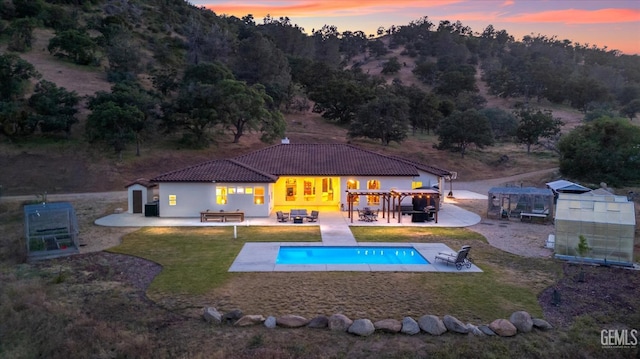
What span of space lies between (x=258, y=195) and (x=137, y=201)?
7.99 meters

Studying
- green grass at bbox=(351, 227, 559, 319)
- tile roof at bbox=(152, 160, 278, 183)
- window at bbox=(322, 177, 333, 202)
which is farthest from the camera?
window at bbox=(322, 177, 333, 202)

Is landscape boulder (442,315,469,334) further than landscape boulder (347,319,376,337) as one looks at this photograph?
Yes

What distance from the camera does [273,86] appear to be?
6894 centimetres

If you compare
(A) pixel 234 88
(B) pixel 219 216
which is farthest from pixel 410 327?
(A) pixel 234 88

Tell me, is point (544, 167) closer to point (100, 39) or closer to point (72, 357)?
point (72, 357)

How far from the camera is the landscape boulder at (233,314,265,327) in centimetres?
1176

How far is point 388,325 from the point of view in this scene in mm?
11523

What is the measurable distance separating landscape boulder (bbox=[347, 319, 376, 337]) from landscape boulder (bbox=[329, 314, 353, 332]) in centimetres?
15

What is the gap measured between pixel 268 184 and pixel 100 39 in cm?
6176

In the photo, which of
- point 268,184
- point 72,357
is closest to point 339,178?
point 268,184

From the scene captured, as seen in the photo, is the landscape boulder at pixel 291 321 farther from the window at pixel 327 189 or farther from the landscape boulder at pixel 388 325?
the window at pixel 327 189

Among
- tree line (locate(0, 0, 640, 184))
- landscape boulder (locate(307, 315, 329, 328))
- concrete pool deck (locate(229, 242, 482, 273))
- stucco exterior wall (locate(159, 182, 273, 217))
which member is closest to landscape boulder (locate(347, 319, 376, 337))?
landscape boulder (locate(307, 315, 329, 328))

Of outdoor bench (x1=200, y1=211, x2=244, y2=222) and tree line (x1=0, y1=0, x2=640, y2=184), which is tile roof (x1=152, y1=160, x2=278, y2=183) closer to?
outdoor bench (x1=200, y1=211, x2=244, y2=222)

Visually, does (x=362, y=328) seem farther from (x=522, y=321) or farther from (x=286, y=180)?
(x=286, y=180)
